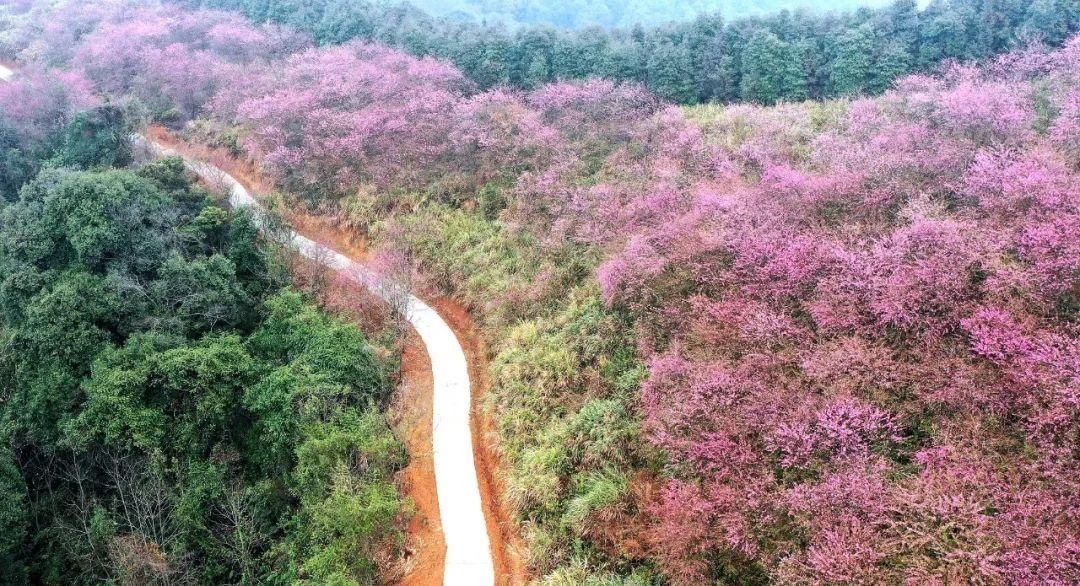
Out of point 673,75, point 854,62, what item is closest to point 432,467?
point 673,75

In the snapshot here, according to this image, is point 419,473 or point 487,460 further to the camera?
point 487,460

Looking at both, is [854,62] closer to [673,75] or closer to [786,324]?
[673,75]

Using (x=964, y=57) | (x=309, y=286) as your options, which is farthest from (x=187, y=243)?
Result: (x=964, y=57)

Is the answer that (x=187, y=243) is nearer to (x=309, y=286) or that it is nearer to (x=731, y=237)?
(x=309, y=286)

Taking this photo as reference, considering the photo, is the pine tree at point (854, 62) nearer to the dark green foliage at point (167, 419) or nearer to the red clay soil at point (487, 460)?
the red clay soil at point (487, 460)

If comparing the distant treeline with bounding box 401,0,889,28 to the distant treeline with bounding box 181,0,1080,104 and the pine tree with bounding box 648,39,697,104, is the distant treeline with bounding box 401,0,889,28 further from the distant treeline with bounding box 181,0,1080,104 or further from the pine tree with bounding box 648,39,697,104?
the pine tree with bounding box 648,39,697,104
